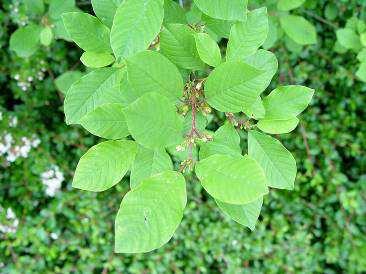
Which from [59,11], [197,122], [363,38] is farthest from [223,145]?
[363,38]

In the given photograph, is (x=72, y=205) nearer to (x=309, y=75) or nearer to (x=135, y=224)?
(x=309, y=75)

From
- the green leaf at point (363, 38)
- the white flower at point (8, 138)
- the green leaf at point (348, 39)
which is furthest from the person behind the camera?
the white flower at point (8, 138)

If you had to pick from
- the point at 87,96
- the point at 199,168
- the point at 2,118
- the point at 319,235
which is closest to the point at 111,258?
the point at 2,118

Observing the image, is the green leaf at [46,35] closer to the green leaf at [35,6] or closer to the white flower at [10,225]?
the green leaf at [35,6]

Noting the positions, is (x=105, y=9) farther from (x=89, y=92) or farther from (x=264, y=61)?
(x=264, y=61)

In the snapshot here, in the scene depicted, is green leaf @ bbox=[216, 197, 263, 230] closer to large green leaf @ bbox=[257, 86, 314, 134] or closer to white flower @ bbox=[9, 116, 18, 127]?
large green leaf @ bbox=[257, 86, 314, 134]

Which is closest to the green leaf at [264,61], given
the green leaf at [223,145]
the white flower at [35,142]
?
the green leaf at [223,145]
